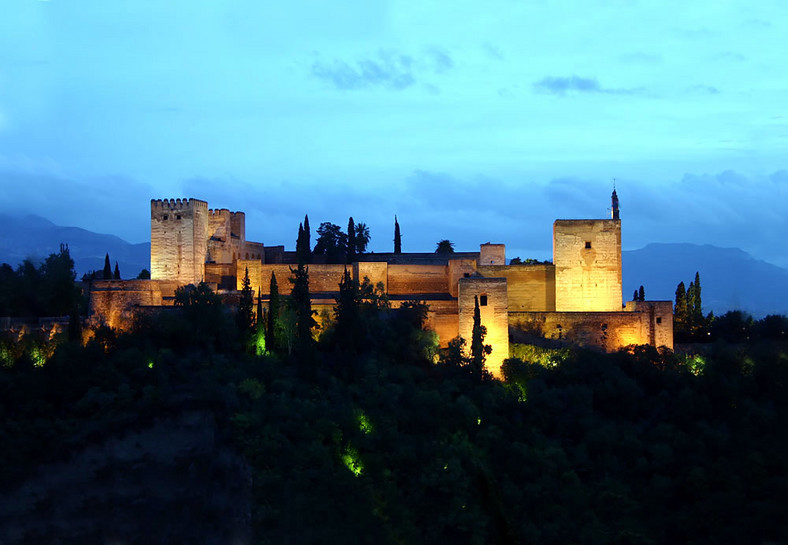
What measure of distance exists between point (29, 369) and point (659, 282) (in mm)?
109423

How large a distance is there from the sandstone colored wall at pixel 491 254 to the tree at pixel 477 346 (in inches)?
326

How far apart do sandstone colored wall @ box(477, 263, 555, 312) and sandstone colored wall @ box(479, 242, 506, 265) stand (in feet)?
12.0

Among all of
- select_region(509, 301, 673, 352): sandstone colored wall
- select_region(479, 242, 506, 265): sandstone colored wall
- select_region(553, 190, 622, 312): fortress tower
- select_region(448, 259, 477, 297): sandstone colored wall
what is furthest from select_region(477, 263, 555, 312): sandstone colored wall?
select_region(479, 242, 506, 265): sandstone colored wall

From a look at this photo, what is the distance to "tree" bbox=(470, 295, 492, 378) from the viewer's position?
78.2 ft

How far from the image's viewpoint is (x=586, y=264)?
28.4m

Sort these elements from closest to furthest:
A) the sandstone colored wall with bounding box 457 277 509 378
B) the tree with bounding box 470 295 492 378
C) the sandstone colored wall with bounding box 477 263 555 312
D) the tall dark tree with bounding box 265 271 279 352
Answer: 1. the tree with bounding box 470 295 492 378
2. the sandstone colored wall with bounding box 457 277 509 378
3. the tall dark tree with bounding box 265 271 279 352
4. the sandstone colored wall with bounding box 477 263 555 312

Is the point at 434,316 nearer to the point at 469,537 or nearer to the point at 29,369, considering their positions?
the point at 469,537

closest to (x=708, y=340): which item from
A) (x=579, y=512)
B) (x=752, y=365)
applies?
(x=752, y=365)

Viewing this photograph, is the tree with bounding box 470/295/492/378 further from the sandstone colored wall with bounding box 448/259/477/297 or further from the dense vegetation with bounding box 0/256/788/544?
the sandstone colored wall with bounding box 448/259/477/297

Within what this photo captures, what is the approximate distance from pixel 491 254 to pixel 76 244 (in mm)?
106104

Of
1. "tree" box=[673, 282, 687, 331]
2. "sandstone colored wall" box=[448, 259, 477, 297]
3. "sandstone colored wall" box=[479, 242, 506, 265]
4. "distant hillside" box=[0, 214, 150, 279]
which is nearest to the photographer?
"sandstone colored wall" box=[448, 259, 477, 297]

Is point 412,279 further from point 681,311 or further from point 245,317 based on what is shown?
point 681,311

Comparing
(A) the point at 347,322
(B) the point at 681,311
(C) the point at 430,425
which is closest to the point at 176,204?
(A) the point at 347,322

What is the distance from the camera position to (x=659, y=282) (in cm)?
12281
